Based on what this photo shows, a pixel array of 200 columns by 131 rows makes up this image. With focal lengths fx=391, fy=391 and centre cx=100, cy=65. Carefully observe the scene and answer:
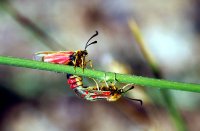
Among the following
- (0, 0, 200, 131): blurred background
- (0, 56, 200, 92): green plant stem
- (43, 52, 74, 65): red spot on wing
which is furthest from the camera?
(0, 0, 200, 131): blurred background

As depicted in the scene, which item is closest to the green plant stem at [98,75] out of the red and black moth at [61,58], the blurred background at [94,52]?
the red and black moth at [61,58]

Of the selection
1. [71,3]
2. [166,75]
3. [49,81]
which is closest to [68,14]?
[71,3]

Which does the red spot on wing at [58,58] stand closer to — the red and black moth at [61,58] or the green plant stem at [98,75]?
the red and black moth at [61,58]

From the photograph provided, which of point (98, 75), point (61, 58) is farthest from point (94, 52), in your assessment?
point (98, 75)

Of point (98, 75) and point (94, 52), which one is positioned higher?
point (94, 52)

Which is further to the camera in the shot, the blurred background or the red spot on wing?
the blurred background

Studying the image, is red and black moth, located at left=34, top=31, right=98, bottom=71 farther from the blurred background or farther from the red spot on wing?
the blurred background

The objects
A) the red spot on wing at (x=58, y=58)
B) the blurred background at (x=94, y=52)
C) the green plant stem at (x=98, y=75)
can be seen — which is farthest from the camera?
the blurred background at (x=94, y=52)

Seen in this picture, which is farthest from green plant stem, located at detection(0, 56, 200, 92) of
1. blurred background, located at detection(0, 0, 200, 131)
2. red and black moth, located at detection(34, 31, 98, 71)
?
blurred background, located at detection(0, 0, 200, 131)

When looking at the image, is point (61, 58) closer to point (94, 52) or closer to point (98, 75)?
point (98, 75)
